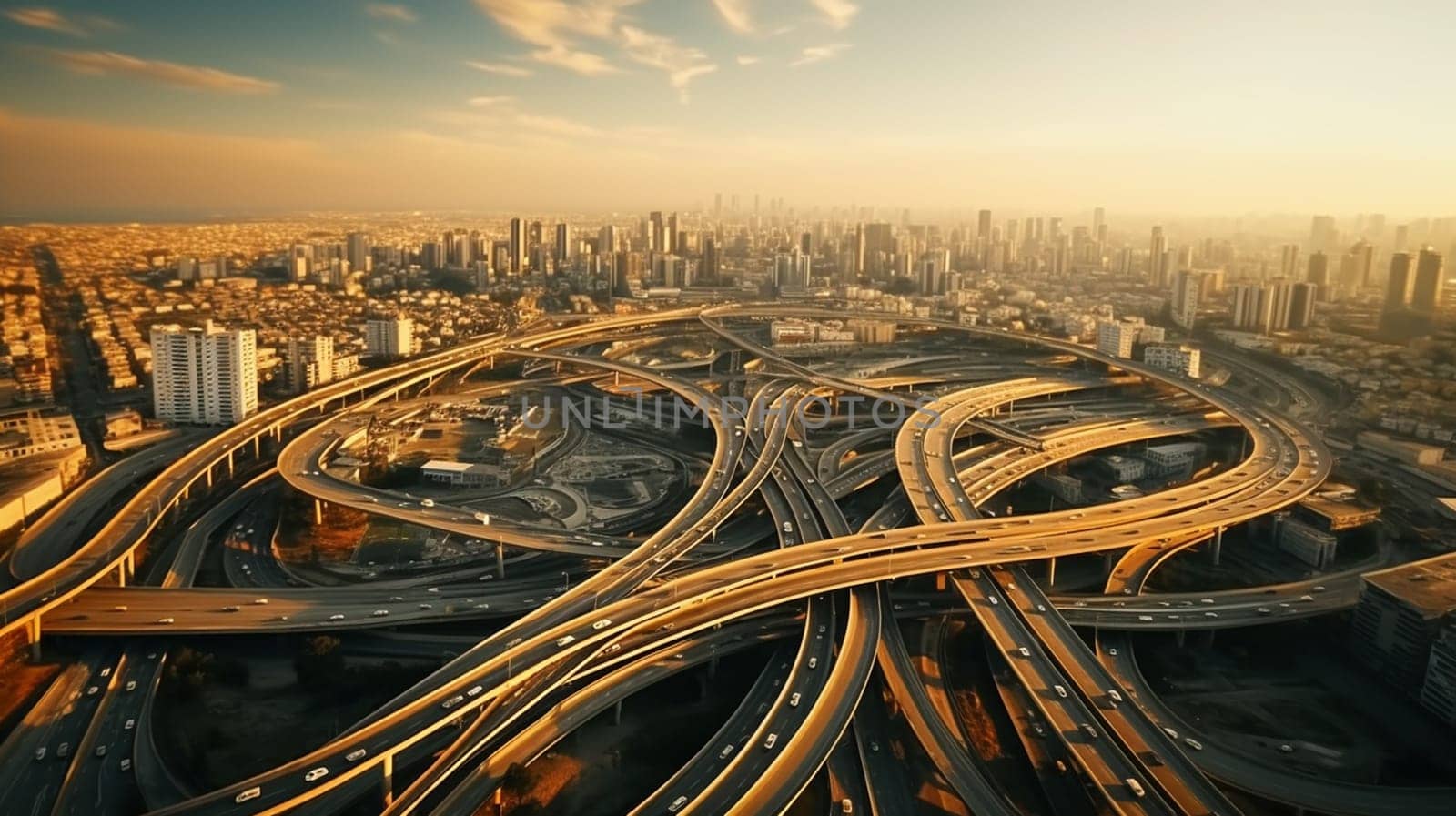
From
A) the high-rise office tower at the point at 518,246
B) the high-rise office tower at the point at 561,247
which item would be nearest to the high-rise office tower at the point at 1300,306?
the high-rise office tower at the point at 561,247

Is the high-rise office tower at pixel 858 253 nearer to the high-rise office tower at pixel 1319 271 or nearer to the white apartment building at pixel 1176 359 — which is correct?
the high-rise office tower at pixel 1319 271

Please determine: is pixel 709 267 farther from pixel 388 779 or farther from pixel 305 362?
pixel 388 779

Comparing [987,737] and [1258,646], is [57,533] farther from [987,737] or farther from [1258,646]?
[1258,646]

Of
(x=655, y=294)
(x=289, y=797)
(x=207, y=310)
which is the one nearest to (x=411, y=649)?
(x=289, y=797)


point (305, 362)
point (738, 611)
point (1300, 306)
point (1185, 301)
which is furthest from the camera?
point (1185, 301)

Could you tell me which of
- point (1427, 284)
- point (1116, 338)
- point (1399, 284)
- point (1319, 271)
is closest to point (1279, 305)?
point (1399, 284)

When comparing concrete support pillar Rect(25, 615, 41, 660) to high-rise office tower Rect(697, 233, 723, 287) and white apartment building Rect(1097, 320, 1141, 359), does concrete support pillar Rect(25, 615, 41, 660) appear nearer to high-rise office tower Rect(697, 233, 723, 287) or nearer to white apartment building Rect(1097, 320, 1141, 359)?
white apartment building Rect(1097, 320, 1141, 359)

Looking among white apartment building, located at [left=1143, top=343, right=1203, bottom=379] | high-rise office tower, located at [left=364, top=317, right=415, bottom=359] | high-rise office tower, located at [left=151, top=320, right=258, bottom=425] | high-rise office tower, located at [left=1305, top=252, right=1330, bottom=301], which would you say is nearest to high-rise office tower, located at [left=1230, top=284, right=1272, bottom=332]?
white apartment building, located at [left=1143, top=343, right=1203, bottom=379]
